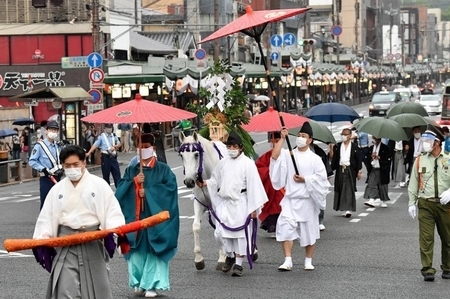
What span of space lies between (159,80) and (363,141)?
85.6ft

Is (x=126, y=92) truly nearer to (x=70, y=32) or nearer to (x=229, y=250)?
(x=70, y=32)

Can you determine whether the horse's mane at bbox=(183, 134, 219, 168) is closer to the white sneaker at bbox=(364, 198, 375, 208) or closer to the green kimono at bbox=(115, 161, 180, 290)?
the green kimono at bbox=(115, 161, 180, 290)

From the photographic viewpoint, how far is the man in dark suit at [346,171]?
20.3m

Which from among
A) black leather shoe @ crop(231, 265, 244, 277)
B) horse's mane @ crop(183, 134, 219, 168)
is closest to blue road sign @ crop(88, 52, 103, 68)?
horse's mane @ crop(183, 134, 219, 168)

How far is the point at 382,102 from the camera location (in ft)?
208

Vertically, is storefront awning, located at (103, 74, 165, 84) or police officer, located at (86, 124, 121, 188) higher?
storefront awning, located at (103, 74, 165, 84)

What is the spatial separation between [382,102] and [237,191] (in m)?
51.3

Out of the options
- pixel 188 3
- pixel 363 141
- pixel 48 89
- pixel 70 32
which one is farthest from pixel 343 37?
pixel 363 141

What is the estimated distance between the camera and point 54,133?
1828 centimetres

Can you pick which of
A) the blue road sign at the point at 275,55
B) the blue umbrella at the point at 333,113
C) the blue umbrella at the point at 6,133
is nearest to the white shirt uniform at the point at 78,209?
the blue umbrella at the point at 333,113

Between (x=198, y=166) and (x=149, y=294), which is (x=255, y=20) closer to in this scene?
(x=198, y=166)

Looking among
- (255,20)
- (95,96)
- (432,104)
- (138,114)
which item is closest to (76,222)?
(138,114)

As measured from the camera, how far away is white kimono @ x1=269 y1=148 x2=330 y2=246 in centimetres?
1363

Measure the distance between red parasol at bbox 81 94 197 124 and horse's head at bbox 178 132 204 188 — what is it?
1460 millimetres
